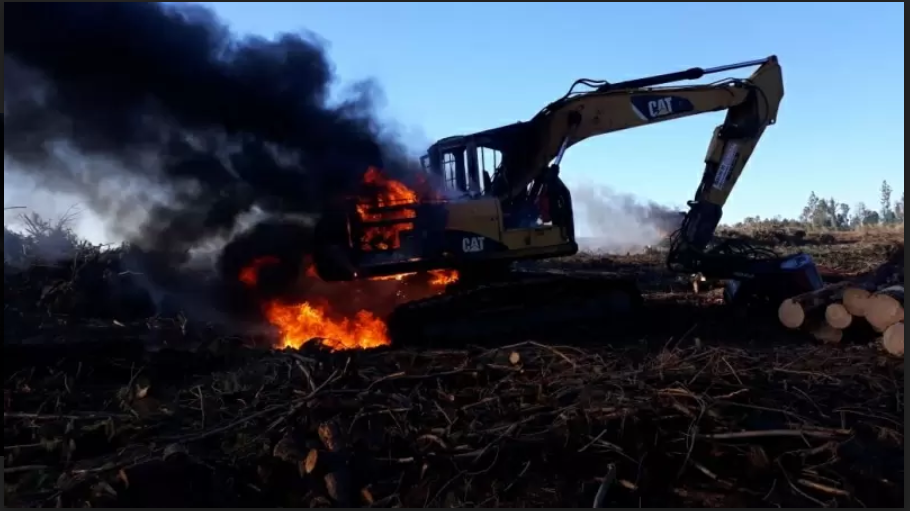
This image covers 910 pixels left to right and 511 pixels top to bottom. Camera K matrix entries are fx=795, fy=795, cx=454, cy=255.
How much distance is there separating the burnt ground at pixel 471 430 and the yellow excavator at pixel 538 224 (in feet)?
6.75

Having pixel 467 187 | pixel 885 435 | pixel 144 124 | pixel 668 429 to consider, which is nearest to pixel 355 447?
pixel 668 429

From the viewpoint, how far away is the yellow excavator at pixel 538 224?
1032 centimetres

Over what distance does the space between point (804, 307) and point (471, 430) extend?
219 inches

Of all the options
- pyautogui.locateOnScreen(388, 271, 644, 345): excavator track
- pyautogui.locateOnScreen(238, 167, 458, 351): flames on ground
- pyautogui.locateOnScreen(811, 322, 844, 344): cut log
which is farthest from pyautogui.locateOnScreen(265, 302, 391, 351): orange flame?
pyautogui.locateOnScreen(811, 322, 844, 344): cut log

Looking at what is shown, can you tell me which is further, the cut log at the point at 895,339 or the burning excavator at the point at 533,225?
the burning excavator at the point at 533,225

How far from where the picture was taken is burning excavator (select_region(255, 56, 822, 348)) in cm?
1032

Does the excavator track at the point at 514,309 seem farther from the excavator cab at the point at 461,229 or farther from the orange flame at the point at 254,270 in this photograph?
the orange flame at the point at 254,270

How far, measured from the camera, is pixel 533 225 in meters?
10.9

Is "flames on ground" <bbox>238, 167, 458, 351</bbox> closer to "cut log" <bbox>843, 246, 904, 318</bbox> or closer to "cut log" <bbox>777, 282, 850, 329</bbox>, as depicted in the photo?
"cut log" <bbox>777, 282, 850, 329</bbox>

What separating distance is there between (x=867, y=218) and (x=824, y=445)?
5959cm

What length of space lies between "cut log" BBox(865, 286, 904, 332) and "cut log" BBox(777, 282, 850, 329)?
1.72 feet

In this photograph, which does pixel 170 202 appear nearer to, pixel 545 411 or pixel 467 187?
pixel 467 187

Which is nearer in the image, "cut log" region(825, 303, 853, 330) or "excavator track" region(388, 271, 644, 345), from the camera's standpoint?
"cut log" region(825, 303, 853, 330)

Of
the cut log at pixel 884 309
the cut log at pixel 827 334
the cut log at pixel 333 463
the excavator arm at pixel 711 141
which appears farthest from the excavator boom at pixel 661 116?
the cut log at pixel 333 463
